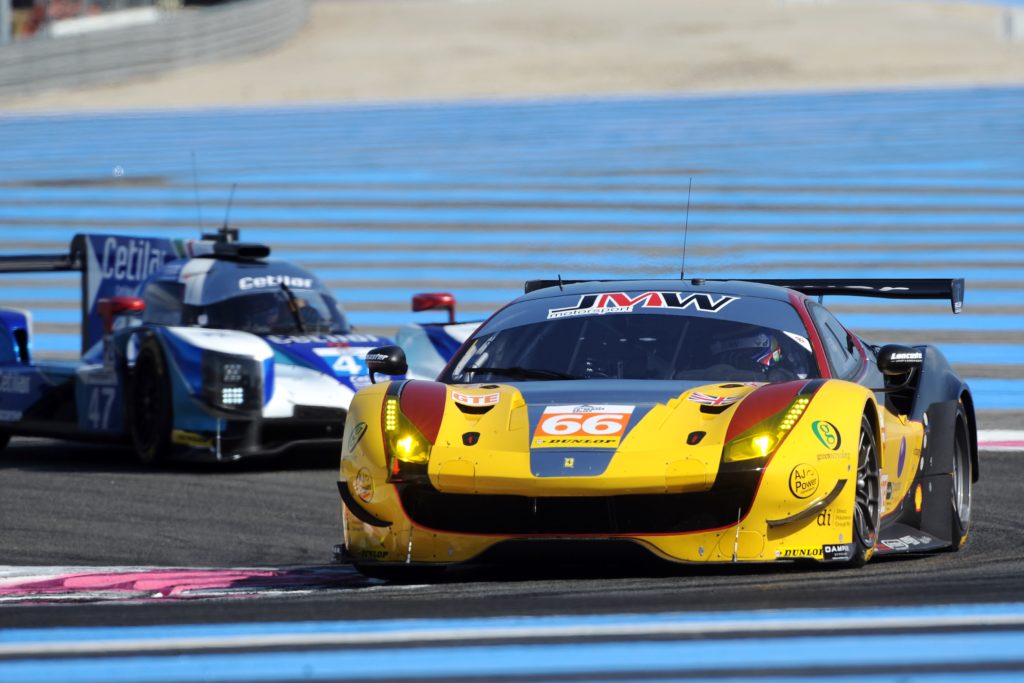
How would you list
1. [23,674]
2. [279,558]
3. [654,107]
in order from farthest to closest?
[654,107], [279,558], [23,674]

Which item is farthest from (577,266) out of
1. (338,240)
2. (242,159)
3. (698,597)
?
(242,159)

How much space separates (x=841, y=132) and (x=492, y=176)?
5.05 metres

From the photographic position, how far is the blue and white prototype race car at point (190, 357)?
11.0 meters

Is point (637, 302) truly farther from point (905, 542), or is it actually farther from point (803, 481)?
point (803, 481)

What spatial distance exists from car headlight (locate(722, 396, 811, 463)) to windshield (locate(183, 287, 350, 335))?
6311 millimetres

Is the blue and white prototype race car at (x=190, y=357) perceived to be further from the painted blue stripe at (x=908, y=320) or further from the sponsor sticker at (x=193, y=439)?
the painted blue stripe at (x=908, y=320)

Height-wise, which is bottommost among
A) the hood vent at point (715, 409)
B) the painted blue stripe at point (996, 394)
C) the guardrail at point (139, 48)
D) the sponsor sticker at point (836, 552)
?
the painted blue stripe at point (996, 394)

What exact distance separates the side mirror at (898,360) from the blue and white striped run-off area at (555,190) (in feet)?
21.6

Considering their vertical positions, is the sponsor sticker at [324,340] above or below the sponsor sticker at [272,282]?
below

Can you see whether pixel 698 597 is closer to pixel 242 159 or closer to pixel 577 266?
pixel 577 266

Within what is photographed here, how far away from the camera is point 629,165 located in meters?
22.9

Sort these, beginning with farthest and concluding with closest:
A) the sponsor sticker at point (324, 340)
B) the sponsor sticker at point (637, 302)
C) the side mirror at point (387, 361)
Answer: the sponsor sticker at point (324, 340) → the side mirror at point (387, 361) → the sponsor sticker at point (637, 302)

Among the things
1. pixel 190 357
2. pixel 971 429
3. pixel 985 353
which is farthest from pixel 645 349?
pixel 985 353

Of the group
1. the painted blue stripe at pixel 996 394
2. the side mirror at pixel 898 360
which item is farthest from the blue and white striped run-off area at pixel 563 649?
the painted blue stripe at pixel 996 394
